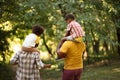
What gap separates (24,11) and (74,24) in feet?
21.0

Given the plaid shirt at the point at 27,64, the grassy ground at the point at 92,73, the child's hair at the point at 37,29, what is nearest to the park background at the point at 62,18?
the grassy ground at the point at 92,73

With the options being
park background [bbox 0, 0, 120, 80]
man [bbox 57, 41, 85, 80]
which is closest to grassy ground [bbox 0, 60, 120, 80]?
park background [bbox 0, 0, 120, 80]

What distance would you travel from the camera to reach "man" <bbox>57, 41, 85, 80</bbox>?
23.2ft

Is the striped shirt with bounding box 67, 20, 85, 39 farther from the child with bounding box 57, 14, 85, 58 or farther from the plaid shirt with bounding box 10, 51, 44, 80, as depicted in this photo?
the plaid shirt with bounding box 10, 51, 44, 80

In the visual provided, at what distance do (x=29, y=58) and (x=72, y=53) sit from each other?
3.32 ft

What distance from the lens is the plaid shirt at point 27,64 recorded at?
6715mm

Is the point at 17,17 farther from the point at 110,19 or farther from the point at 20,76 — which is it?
the point at 20,76

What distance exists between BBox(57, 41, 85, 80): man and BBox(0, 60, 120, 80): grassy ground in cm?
541

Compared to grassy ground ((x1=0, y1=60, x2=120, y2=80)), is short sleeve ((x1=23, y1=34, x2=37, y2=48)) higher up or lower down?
higher up

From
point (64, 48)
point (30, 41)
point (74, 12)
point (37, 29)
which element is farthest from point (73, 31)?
point (74, 12)

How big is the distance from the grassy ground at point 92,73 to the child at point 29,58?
6.12 m

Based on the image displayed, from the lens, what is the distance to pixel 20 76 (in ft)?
22.4

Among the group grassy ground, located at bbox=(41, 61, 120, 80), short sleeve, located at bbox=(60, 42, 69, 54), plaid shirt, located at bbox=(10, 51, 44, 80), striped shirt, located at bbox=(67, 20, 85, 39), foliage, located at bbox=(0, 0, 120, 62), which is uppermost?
foliage, located at bbox=(0, 0, 120, 62)

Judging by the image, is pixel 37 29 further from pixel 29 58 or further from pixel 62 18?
pixel 62 18
